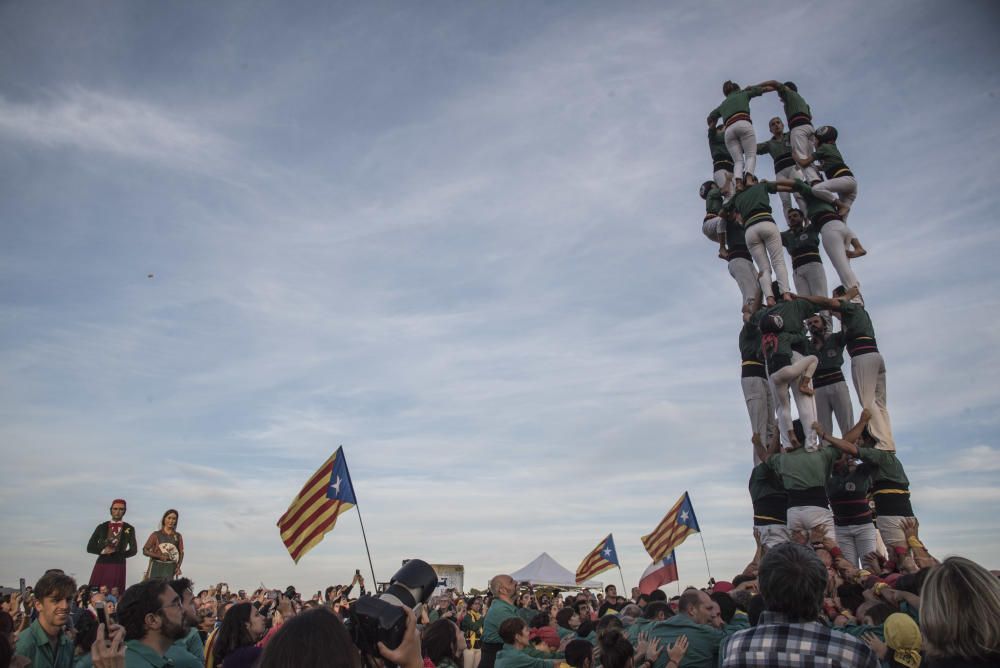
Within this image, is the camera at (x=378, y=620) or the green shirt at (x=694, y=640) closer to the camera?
the camera at (x=378, y=620)

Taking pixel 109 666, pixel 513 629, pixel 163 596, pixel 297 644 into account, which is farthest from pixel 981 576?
pixel 513 629

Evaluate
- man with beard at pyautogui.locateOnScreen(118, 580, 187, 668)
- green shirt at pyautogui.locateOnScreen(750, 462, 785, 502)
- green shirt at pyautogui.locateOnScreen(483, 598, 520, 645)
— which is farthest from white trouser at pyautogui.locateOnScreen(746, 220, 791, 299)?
man with beard at pyautogui.locateOnScreen(118, 580, 187, 668)

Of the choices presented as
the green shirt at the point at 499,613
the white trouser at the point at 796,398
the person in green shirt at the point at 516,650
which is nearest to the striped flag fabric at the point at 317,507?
the green shirt at the point at 499,613

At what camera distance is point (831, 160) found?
18.5 metres

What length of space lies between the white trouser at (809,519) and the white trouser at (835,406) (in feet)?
9.76

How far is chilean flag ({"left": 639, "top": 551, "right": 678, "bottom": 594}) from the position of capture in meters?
23.2

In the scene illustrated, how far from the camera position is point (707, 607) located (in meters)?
6.19

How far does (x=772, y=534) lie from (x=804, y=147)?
9645 millimetres

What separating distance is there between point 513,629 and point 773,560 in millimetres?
4506

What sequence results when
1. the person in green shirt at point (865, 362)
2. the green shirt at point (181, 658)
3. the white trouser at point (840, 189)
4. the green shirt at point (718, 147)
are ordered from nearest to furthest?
the green shirt at point (181, 658) → the person in green shirt at point (865, 362) → the white trouser at point (840, 189) → the green shirt at point (718, 147)

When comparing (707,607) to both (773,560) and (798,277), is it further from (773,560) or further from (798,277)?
(798,277)

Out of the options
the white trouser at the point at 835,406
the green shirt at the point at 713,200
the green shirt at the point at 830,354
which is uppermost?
the green shirt at the point at 713,200

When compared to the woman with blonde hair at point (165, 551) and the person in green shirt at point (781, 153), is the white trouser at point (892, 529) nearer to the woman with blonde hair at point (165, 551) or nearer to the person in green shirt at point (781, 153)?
the person in green shirt at point (781, 153)

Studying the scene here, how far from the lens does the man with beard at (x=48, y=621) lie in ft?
18.9
